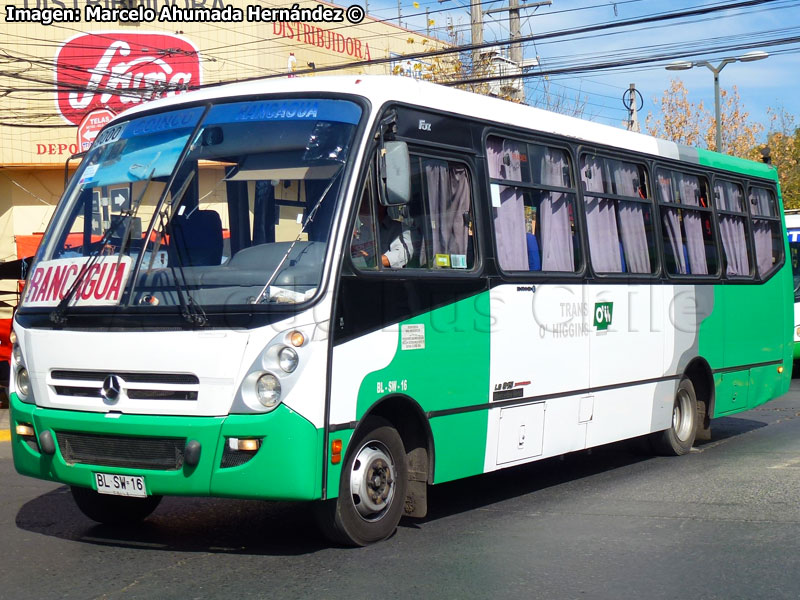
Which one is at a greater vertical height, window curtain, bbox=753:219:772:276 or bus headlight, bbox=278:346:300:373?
window curtain, bbox=753:219:772:276

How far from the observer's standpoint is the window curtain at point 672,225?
10.7 m

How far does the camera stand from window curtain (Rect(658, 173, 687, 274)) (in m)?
10.7

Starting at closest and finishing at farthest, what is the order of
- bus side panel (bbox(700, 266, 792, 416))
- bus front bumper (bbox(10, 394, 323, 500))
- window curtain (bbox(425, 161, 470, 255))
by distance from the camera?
1. bus front bumper (bbox(10, 394, 323, 500))
2. window curtain (bbox(425, 161, 470, 255))
3. bus side panel (bbox(700, 266, 792, 416))

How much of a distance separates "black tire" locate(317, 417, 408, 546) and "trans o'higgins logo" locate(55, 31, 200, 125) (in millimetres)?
22496

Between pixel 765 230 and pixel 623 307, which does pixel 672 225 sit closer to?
pixel 623 307

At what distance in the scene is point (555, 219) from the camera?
29.2ft

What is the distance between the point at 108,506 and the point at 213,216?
2119mm

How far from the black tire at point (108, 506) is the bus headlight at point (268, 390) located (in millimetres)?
1667

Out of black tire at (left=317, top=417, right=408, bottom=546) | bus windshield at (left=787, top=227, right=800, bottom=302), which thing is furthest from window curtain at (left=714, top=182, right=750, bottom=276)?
bus windshield at (left=787, top=227, right=800, bottom=302)

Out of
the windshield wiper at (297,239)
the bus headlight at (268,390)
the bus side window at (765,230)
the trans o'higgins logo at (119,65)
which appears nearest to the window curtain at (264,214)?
the windshield wiper at (297,239)

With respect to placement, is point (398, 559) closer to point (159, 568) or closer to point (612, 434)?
point (159, 568)

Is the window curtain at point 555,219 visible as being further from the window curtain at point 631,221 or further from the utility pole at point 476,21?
the utility pole at point 476,21

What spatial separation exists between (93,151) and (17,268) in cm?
950

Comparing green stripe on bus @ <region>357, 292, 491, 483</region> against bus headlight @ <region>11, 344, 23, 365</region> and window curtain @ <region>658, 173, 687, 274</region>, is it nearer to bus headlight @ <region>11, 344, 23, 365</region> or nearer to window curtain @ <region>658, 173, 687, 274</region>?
bus headlight @ <region>11, 344, 23, 365</region>
